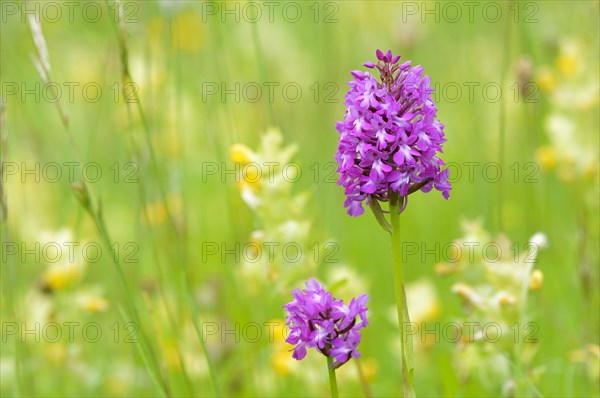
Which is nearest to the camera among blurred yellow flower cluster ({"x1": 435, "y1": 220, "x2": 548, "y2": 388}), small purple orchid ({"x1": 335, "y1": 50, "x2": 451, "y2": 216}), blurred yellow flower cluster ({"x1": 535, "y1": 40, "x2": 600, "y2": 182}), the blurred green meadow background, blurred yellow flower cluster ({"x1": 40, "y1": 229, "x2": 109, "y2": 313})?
small purple orchid ({"x1": 335, "y1": 50, "x2": 451, "y2": 216})

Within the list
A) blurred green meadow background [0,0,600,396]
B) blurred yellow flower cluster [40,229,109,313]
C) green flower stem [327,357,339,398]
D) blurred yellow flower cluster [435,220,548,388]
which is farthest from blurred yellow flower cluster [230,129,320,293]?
blurred yellow flower cluster [40,229,109,313]

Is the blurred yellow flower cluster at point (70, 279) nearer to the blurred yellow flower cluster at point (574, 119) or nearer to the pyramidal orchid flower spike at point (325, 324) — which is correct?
the pyramidal orchid flower spike at point (325, 324)

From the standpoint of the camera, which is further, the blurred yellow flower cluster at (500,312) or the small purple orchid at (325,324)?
the blurred yellow flower cluster at (500,312)

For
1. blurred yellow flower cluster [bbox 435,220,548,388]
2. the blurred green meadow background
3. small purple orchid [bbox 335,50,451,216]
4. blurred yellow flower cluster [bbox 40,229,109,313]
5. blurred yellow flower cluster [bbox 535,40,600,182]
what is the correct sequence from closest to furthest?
1. small purple orchid [bbox 335,50,451,216]
2. blurred yellow flower cluster [bbox 435,220,548,388]
3. the blurred green meadow background
4. blurred yellow flower cluster [bbox 40,229,109,313]
5. blurred yellow flower cluster [bbox 535,40,600,182]

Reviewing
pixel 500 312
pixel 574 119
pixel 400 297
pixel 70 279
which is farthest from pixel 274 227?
pixel 574 119

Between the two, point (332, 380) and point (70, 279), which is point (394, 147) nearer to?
point (332, 380)

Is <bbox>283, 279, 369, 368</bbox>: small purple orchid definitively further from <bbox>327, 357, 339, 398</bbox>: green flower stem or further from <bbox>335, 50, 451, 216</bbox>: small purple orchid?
<bbox>335, 50, 451, 216</bbox>: small purple orchid

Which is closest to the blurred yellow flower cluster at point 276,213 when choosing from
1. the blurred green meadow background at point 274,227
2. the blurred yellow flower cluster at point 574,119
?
the blurred green meadow background at point 274,227

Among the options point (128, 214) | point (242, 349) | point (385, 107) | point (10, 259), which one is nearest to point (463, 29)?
point (128, 214)
